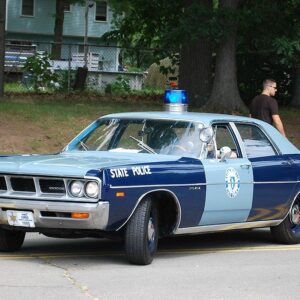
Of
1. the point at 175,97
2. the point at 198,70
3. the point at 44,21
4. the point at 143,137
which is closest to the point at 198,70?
the point at 198,70

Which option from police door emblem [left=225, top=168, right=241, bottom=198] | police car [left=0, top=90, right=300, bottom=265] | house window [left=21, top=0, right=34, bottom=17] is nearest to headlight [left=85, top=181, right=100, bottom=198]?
police car [left=0, top=90, right=300, bottom=265]

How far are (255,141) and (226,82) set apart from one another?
11.1m

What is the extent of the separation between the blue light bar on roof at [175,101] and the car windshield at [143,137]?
2.09 ft

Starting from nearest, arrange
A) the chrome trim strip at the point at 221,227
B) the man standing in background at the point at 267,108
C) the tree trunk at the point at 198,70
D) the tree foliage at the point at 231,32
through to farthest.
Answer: the chrome trim strip at the point at 221,227 < the man standing in background at the point at 267,108 < the tree foliage at the point at 231,32 < the tree trunk at the point at 198,70

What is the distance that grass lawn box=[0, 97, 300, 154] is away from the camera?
→ 16.8 meters

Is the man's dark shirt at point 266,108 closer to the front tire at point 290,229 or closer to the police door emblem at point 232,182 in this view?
the front tire at point 290,229

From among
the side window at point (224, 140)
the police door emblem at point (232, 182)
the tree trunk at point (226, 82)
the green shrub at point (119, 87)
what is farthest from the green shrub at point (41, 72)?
the police door emblem at point (232, 182)

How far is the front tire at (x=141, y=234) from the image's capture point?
7.56m

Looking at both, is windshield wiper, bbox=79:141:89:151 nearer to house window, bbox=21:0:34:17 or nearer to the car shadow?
the car shadow

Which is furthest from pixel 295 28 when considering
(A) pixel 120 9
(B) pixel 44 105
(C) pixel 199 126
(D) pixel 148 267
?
(D) pixel 148 267

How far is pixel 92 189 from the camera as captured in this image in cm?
737

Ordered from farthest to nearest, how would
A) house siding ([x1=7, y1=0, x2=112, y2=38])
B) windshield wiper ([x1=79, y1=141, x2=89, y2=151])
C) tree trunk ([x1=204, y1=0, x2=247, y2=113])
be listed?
house siding ([x1=7, y1=0, x2=112, y2=38]), tree trunk ([x1=204, y1=0, x2=247, y2=113]), windshield wiper ([x1=79, y1=141, x2=89, y2=151])

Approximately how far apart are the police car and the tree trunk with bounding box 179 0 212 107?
12176 mm

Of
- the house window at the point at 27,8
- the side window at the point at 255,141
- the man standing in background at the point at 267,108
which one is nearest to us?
the side window at the point at 255,141
